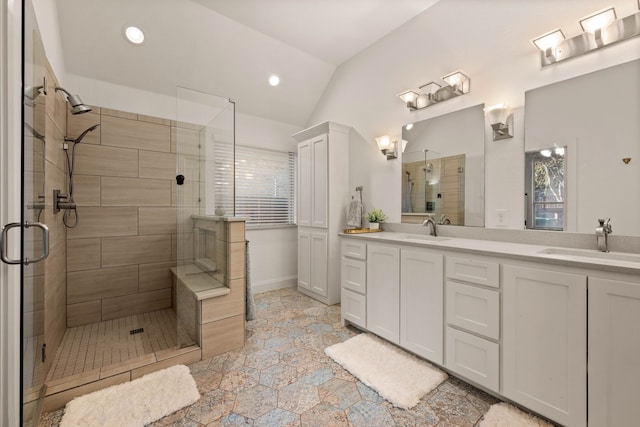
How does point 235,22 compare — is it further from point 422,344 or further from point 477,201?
point 422,344

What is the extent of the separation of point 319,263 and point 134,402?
2.16 metres

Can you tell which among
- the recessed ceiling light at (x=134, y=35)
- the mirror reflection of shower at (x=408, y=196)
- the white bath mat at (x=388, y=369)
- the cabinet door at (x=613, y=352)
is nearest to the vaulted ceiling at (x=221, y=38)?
the recessed ceiling light at (x=134, y=35)

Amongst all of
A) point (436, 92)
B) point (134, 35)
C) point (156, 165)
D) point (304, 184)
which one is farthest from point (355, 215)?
point (134, 35)

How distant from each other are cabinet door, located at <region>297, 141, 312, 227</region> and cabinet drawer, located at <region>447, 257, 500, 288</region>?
2.04 meters

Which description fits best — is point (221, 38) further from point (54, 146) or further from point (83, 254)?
point (83, 254)

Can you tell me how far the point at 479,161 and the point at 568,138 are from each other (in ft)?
1.82

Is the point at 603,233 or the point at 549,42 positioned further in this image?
the point at 549,42

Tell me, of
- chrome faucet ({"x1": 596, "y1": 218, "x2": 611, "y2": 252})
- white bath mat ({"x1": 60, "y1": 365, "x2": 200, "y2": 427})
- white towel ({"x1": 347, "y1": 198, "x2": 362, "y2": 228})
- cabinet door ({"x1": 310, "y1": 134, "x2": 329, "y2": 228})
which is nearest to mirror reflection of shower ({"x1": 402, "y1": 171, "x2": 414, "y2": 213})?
white towel ({"x1": 347, "y1": 198, "x2": 362, "y2": 228})

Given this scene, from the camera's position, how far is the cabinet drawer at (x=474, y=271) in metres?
1.61

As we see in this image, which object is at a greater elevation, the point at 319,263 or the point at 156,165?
the point at 156,165

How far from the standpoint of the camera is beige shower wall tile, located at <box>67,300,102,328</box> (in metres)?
2.63

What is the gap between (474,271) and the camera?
1703 millimetres

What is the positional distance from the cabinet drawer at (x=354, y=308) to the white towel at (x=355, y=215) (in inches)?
31.5

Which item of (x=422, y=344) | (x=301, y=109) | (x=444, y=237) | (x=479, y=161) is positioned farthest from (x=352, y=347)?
(x=301, y=109)
